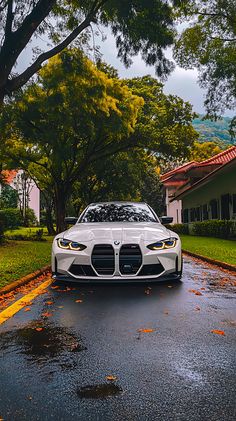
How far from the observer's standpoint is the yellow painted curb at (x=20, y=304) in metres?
4.98

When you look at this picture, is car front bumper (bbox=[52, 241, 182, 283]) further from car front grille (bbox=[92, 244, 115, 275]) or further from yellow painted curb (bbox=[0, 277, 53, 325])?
yellow painted curb (bbox=[0, 277, 53, 325])

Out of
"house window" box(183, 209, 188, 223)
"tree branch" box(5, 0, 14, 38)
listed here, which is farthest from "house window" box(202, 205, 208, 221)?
"tree branch" box(5, 0, 14, 38)

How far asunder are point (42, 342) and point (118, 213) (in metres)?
4.66

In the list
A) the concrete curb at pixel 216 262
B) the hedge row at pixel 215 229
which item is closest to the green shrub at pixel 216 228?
the hedge row at pixel 215 229

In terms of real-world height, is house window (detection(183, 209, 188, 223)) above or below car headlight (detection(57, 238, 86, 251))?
above

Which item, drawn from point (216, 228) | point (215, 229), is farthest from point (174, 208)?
point (216, 228)

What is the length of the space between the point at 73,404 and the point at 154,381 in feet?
2.05

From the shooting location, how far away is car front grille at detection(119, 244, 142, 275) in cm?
634

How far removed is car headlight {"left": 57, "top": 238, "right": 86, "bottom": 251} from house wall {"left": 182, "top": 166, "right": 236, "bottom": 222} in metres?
17.0

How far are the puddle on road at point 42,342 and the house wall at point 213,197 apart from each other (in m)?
19.3

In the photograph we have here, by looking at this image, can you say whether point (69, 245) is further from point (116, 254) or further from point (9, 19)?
point (9, 19)

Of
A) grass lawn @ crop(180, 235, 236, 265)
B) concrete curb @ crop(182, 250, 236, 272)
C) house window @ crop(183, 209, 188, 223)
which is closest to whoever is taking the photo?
concrete curb @ crop(182, 250, 236, 272)

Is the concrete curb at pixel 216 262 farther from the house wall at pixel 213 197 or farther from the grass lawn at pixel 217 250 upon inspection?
the house wall at pixel 213 197

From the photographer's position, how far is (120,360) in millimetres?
3365
